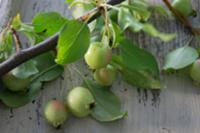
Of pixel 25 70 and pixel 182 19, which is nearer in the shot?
pixel 25 70

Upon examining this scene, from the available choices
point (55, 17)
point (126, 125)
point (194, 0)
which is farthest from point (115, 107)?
point (194, 0)

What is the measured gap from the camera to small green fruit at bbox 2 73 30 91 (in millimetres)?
502

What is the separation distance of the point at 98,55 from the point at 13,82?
0.11 metres

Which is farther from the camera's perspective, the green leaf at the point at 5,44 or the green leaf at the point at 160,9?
the green leaf at the point at 160,9

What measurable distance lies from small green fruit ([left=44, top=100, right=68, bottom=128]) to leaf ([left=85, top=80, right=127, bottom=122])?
0.04 metres

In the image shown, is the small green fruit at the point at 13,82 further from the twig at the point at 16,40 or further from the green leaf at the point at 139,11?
the green leaf at the point at 139,11

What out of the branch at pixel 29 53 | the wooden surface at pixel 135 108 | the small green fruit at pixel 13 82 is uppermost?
the branch at pixel 29 53

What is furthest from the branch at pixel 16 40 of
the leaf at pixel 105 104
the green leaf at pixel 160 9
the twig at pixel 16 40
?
the green leaf at pixel 160 9

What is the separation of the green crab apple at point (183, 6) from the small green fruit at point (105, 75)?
0.50 feet

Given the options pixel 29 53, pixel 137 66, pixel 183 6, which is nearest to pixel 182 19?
pixel 183 6

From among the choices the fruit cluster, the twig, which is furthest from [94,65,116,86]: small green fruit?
the twig

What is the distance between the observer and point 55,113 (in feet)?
1.64

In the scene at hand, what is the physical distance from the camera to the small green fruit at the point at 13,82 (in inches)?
19.8

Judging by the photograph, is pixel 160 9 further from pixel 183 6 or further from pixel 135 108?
pixel 135 108
